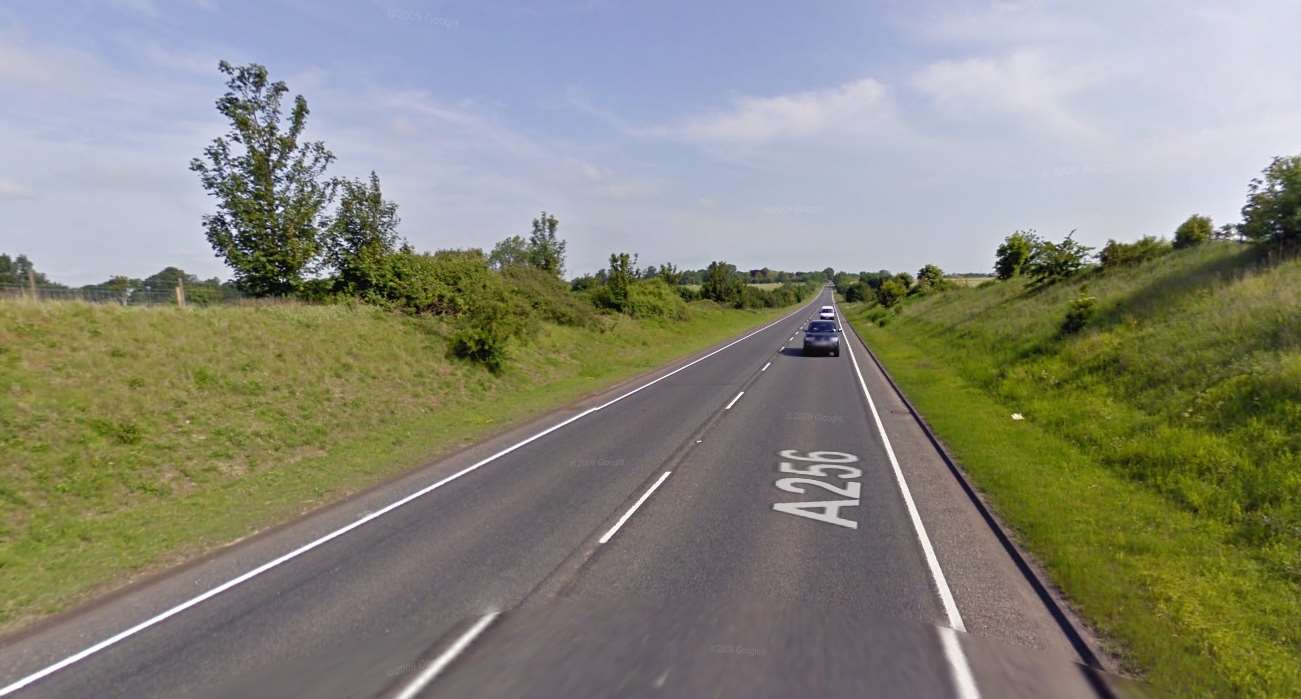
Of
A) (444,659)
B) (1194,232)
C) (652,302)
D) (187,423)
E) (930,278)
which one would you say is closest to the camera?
(444,659)

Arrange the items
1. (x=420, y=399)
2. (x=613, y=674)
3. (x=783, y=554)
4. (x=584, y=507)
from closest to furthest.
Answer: (x=613, y=674) < (x=783, y=554) < (x=584, y=507) < (x=420, y=399)

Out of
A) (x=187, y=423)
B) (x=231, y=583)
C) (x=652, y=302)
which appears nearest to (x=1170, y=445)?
(x=231, y=583)

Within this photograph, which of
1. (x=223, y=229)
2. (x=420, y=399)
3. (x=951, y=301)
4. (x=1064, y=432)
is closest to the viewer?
(x=1064, y=432)

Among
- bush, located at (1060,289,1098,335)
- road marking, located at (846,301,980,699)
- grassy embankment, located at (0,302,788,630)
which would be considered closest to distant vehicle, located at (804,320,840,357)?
bush, located at (1060,289,1098,335)

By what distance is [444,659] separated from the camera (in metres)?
4.02

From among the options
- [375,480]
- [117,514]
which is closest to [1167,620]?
[375,480]

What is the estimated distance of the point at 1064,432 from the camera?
1048cm

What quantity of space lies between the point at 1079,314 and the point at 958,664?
55.7ft

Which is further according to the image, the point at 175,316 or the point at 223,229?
the point at 223,229

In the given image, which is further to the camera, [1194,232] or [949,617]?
[1194,232]

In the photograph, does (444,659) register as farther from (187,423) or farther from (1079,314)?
(1079,314)

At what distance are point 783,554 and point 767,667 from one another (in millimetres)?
1968

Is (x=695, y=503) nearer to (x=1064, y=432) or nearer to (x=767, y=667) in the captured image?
(x=767, y=667)

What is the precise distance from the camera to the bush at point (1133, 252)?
76.8 feet
